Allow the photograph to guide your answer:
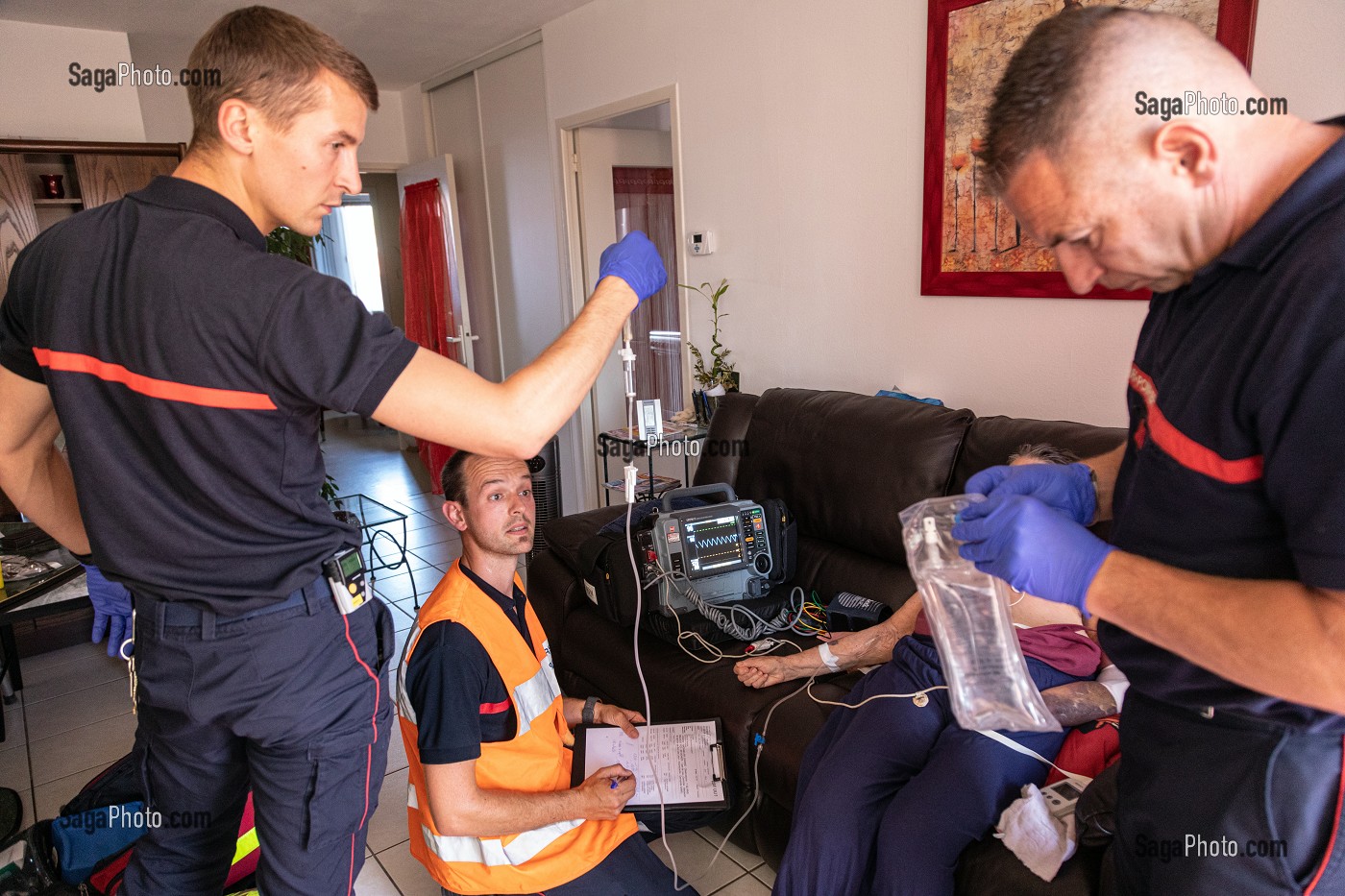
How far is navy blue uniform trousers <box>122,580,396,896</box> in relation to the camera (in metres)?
1.15

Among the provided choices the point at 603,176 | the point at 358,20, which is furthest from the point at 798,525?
the point at 358,20

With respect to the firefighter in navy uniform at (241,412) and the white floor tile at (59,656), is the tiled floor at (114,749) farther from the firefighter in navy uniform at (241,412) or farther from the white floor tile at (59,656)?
the firefighter in navy uniform at (241,412)

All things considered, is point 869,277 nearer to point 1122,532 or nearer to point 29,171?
point 1122,532

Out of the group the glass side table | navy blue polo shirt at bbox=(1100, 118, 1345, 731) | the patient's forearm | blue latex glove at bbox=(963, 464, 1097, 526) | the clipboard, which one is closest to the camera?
navy blue polo shirt at bbox=(1100, 118, 1345, 731)

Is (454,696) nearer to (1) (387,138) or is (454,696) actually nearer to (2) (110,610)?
(2) (110,610)

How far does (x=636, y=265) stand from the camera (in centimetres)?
129

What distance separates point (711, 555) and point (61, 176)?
3924 millimetres

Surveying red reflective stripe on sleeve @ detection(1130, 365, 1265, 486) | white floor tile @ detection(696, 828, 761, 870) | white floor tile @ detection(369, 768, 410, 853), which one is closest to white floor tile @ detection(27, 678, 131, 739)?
white floor tile @ detection(369, 768, 410, 853)

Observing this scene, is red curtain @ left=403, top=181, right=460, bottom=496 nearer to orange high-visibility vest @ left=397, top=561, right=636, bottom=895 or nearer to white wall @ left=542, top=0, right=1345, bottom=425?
white wall @ left=542, top=0, right=1345, bottom=425

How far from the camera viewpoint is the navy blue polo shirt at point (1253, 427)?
0.69 metres

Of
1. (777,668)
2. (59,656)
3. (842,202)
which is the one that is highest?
(842,202)

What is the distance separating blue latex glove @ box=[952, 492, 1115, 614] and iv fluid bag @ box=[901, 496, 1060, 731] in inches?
5.6

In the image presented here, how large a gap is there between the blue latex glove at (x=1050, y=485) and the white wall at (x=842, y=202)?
135 centimetres

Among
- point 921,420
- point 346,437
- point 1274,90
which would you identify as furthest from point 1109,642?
point 346,437
